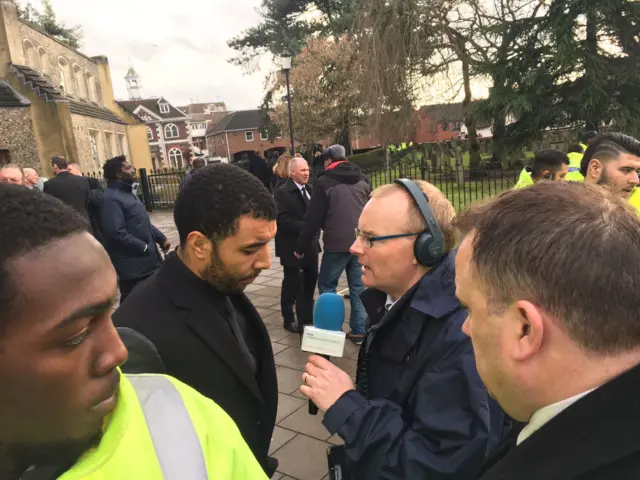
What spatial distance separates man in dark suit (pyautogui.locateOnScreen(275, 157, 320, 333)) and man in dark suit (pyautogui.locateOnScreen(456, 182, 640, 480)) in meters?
4.01

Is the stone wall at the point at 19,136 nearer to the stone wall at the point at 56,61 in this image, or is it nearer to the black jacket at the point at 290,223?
the stone wall at the point at 56,61

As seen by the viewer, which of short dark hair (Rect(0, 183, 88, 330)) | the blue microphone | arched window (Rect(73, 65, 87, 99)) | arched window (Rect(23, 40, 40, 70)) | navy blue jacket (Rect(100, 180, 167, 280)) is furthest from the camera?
arched window (Rect(73, 65, 87, 99))

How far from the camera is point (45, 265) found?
678mm

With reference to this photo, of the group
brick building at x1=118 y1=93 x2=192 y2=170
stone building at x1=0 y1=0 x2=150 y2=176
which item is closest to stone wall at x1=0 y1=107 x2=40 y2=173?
stone building at x1=0 y1=0 x2=150 y2=176

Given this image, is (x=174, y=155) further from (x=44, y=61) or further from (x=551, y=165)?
(x=551, y=165)

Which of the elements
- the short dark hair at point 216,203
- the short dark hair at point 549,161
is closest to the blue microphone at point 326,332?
the short dark hair at point 216,203

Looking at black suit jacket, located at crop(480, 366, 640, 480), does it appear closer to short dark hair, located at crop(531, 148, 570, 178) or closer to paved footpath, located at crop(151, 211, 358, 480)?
paved footpath, located at crop(151, 211, 358, 480)

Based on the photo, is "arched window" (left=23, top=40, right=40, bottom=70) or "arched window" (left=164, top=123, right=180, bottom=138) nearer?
"arched window" (left=23, top=40, right=40, bottom=70)

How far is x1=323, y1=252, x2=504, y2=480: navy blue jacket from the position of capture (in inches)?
53.4

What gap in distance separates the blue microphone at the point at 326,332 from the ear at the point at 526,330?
35.6 inches

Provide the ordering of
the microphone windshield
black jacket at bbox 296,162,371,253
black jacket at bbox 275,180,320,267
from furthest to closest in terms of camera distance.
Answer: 1. black jacket at bbox 275,180,320,267
2. black jacket at bbox 296,162,371,253
3. the microphone windshield

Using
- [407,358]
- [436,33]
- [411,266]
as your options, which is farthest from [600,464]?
[436,33]

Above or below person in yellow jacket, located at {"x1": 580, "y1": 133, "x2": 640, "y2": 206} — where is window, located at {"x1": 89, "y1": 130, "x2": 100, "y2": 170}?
above

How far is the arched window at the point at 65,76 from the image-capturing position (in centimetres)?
1989
